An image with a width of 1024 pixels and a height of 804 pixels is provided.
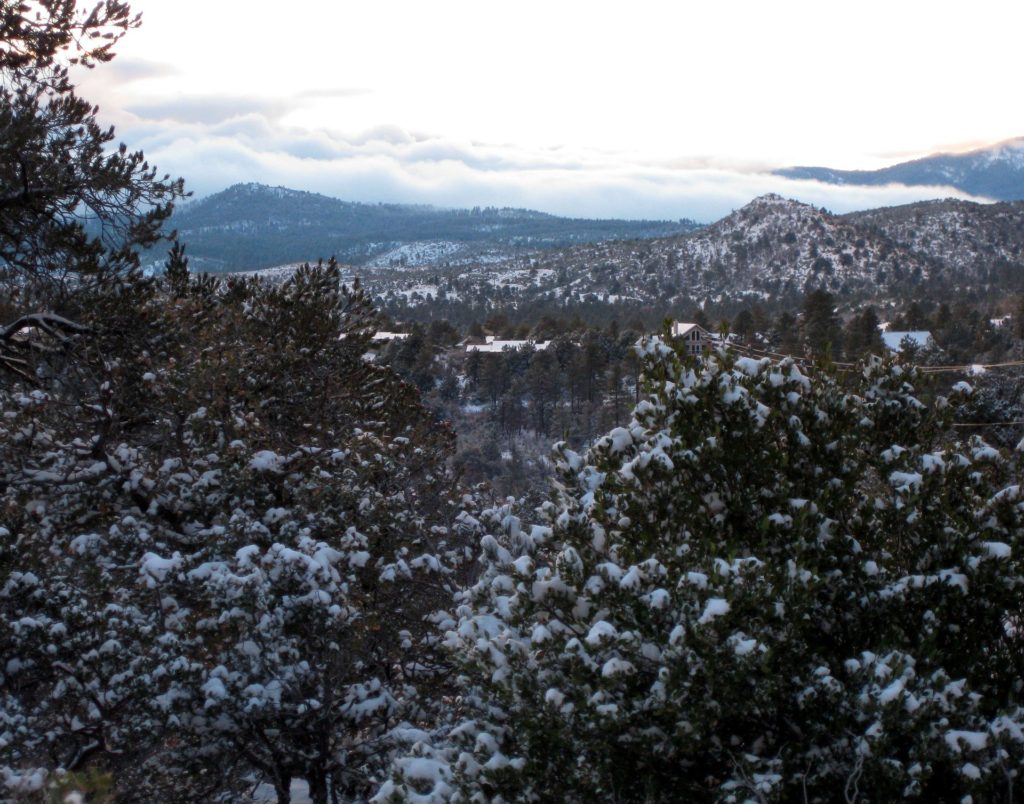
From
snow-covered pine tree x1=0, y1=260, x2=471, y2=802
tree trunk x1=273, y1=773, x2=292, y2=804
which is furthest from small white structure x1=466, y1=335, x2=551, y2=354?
tree trunk x1=273, y1=773, x2=292, y2=804

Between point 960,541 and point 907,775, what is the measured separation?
1346 mm

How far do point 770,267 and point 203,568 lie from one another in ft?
420

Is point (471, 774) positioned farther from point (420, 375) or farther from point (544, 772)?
point (420, 375)

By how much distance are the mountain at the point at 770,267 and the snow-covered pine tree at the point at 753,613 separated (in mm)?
94628

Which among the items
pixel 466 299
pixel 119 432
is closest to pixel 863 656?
pixel 119 432

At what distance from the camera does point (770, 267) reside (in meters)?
126

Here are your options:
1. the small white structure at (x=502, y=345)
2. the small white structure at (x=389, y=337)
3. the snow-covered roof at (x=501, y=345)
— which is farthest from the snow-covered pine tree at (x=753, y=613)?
the snow-covered roof at (x=501, y=345)

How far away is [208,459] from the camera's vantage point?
25.8 ft

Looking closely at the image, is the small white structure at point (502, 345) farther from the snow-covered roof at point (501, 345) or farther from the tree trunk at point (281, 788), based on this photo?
the tree trunk at point (281, 788)

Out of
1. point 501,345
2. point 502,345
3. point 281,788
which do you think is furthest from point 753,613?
point 501,345

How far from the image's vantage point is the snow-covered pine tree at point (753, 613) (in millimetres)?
3834

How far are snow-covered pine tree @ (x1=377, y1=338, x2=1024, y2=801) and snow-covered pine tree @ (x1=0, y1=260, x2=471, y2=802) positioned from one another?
5.49 feet

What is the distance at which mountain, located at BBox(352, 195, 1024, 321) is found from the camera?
4493 inches

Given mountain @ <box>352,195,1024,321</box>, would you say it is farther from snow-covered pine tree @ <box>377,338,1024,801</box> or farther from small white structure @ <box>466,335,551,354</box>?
snow-covered pine tree @ <box>377,338,1024,801</box>
